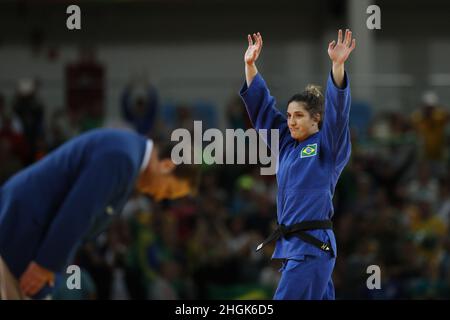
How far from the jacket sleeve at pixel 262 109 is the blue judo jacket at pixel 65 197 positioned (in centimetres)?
123

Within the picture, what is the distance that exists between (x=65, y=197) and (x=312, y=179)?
1.67 m

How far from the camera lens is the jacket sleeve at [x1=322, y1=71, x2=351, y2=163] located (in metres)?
3.38

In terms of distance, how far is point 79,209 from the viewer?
451 centimetres

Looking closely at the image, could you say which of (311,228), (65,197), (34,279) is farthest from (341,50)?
(34,279)

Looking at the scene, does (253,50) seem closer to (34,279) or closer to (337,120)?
(337,120)

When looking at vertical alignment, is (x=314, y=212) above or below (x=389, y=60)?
below

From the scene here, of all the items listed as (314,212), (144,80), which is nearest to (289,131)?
(314,212)

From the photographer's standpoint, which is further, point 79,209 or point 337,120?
point 79,209

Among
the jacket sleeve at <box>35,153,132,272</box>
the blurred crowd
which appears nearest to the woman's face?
the jacket sleeve at <box>35,153,132,272</box>

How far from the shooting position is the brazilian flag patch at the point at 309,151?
3.41 meters
